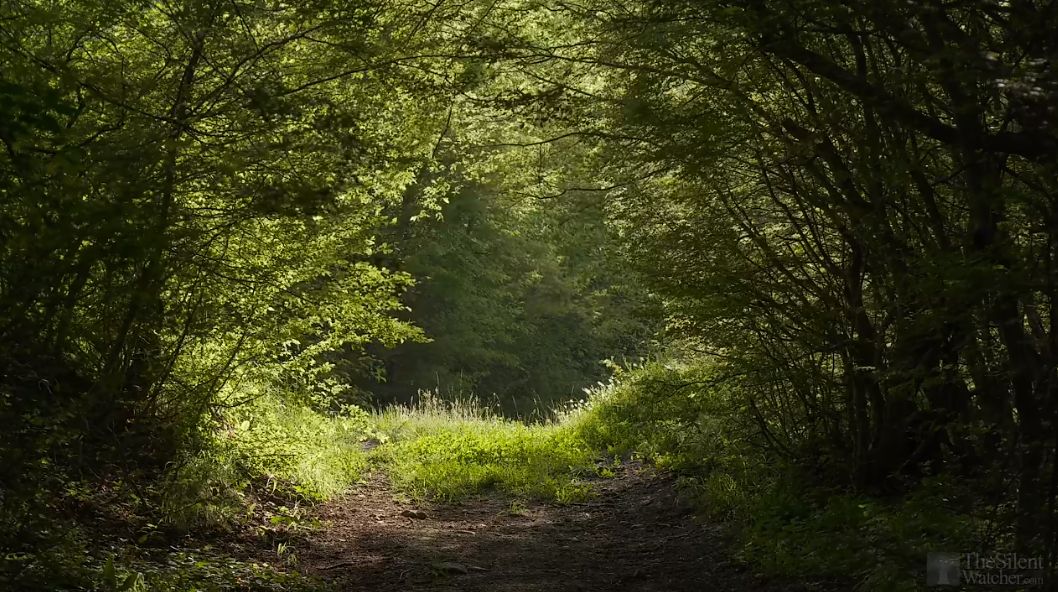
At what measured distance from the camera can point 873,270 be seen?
5789 millimetres

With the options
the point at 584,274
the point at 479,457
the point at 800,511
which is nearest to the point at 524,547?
the point at 800,511

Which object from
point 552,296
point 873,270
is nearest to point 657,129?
point 873,270

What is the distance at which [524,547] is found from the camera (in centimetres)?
704

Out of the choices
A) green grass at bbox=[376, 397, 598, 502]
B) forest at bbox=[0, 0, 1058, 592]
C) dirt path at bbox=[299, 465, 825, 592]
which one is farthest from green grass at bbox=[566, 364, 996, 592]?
green grass at bbox=[376, 397, 598, 502]

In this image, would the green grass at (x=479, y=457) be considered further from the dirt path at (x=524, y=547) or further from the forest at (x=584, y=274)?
the dirt path at (x=524, y=547)

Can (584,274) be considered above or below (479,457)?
above

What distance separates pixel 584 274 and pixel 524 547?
9.40ft

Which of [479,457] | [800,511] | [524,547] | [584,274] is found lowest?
[800,511]

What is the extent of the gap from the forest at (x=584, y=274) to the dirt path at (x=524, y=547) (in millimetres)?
46

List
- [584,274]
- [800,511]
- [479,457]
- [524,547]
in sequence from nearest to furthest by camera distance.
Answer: [800,511] → [524,547] → [584,274] → [479,457]

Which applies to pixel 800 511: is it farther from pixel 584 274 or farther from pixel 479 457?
pixel 479 457

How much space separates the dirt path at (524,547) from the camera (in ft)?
19.2

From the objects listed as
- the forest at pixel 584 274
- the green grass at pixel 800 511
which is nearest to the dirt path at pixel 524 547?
the forest at pixel 584 274

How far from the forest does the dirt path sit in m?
0.05
